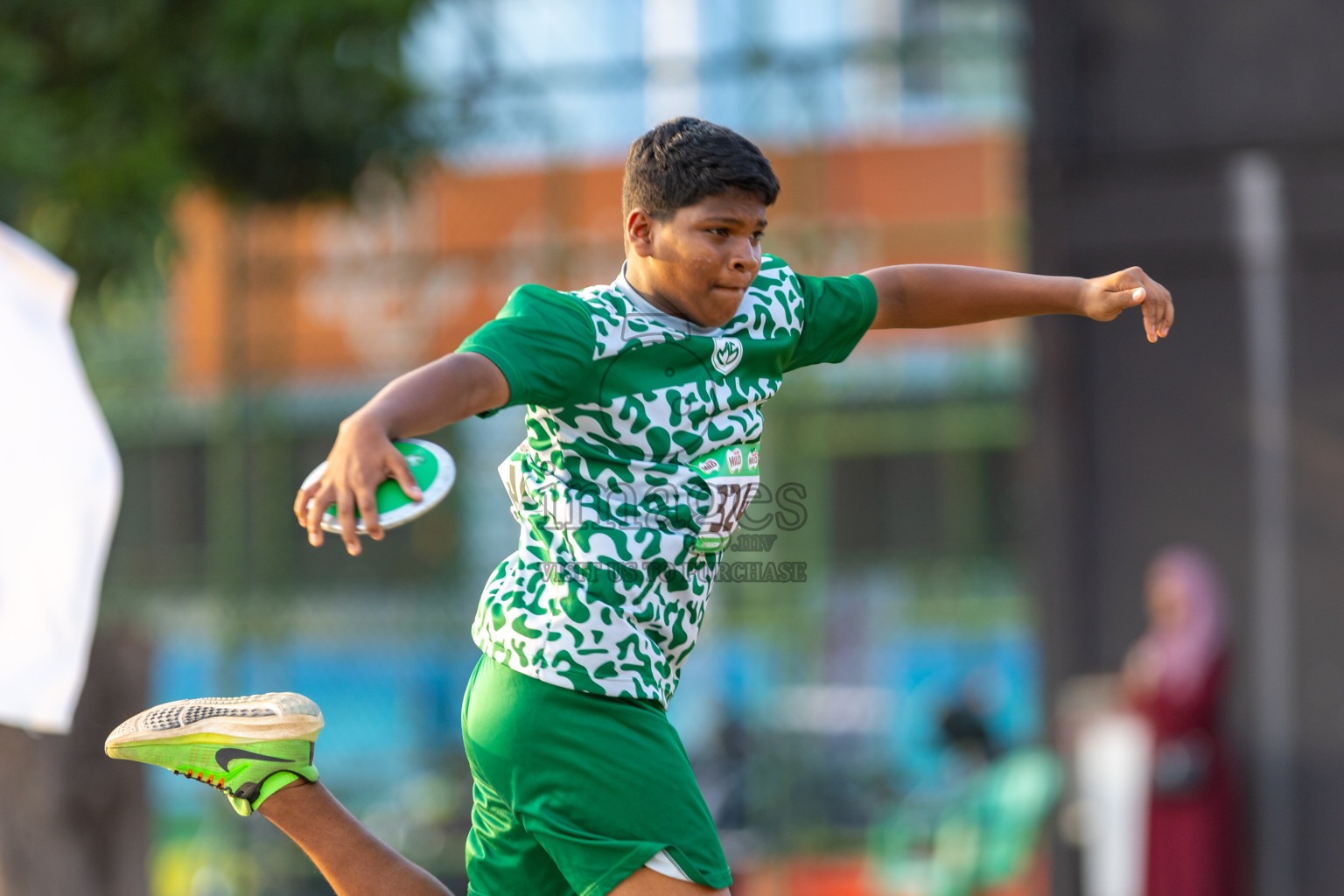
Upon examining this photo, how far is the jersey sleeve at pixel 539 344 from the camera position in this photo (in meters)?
2.13

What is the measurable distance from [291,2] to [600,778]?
4071mm

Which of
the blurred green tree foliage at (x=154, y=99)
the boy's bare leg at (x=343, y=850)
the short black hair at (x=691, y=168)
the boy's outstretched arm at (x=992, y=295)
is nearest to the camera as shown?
the short black hair at (x=691, y=168)

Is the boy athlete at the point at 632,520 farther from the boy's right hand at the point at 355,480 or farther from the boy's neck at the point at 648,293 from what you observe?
the boy's right hand at the point at 355,480

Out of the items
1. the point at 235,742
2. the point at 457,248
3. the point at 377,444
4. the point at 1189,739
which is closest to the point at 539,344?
the point at 377,444

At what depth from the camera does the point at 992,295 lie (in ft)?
8.64

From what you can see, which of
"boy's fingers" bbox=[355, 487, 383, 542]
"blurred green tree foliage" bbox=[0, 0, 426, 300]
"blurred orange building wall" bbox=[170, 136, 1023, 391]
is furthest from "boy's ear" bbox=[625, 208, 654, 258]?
"blurred orange building wall" bbox=[170, 136, 1023, 391]

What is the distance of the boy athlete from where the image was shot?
2.35 metres

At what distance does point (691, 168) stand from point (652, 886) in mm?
1064

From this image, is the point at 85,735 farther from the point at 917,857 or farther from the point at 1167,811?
the point at 917,857

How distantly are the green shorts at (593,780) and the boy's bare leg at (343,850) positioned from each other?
37cm

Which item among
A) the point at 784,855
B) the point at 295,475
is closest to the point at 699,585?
the point at 784,855

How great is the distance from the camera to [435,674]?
8688mm

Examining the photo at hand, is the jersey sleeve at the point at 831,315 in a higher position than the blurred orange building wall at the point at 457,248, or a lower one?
lower

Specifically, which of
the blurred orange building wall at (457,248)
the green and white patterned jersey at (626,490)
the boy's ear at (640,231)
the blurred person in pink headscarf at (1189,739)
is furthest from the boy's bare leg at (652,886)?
the blurred person in pink headscarf at (1189,739)
